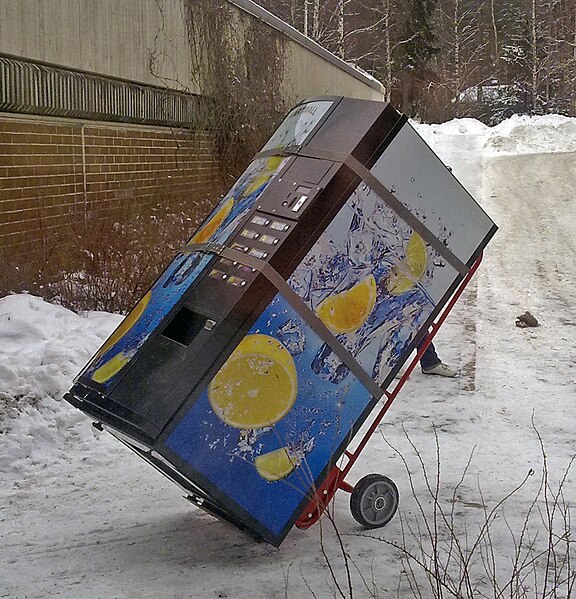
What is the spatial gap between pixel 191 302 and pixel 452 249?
55.4 inches

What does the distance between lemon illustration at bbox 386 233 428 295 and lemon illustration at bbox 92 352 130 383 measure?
4.42 feet

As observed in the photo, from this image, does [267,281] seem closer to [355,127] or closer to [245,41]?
[355,127]

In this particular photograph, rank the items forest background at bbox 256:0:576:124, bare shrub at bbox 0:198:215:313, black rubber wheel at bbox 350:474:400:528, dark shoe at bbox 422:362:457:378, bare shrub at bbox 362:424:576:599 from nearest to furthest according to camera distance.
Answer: bare shrub at bbox 362:424:576:599 → black rubber wheel at bbox 350:474:400:528 → dark shoe at bbox 422:362:457:378 → bare shrub at bbox 0:198:215:313 → forest background at bbox 256:0:576:124

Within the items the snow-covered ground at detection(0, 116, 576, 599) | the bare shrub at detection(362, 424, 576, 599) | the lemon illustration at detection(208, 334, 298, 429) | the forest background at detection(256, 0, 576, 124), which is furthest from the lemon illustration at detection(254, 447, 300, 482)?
the forest background at detection(256, 0, 576, 124)

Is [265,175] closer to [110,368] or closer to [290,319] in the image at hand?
[290,319]

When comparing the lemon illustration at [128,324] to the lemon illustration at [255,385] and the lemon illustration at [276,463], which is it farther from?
the lemon illustration at [276,463]

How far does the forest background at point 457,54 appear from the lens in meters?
40.4

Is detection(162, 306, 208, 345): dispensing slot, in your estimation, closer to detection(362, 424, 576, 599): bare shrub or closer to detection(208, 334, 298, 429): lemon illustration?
detection(208, 334, 298, 429): lemon illustration

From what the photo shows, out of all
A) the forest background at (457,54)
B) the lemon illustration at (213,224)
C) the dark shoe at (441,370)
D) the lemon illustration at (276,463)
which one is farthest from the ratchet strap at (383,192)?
the forest background at (457,54)

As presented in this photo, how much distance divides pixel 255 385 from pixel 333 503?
0.82m

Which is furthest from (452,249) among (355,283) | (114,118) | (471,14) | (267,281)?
(471,14)

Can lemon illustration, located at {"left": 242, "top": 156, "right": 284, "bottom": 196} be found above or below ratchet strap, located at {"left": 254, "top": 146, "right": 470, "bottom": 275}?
below

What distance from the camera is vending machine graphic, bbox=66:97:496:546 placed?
4.14 m

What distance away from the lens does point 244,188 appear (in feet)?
16.2
